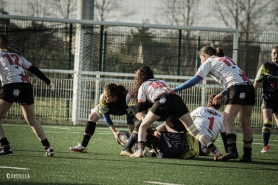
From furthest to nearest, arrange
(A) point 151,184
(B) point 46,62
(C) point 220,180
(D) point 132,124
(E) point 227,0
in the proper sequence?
(E) point 227,0 < (B) point 46,62 < (D) point 132,124 < (C) point 220,180 < (A) point 151,184

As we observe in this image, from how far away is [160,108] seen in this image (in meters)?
8.99

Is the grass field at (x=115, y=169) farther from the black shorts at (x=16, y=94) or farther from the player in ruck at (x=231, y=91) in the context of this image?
the black shorts at (x=16, y=94)

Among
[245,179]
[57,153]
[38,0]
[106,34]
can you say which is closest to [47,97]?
[106,34]

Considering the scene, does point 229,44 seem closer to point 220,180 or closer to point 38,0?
point 38,0

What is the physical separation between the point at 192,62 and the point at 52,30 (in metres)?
4.41

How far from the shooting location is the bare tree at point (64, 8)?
21906 millimetres

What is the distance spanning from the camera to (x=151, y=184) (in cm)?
664

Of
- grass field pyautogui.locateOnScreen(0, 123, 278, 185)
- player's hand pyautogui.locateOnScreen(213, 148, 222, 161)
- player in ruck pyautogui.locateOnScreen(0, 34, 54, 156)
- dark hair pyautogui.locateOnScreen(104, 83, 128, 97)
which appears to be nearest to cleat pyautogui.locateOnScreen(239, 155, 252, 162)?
grass field pyautogui.locateOnScreen(0, 123, 278, 185)

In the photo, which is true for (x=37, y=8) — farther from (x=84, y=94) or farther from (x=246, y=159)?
(x=246, y=159)

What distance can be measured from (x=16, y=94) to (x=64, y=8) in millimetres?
13781

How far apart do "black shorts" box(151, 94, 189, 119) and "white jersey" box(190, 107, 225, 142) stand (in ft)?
3.52

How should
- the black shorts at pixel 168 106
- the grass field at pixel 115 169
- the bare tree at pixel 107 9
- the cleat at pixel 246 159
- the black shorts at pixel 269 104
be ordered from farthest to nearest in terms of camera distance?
the bare tree at pixel 107 9 < the black shorts at pixel 269 104 < the cleat at pixel 246 159 < the black shorts at pixel 168 106 < the grass field at pixel 115 169

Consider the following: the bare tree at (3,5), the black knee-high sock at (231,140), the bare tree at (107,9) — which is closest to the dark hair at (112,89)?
the black knee-high sock at (231,140)

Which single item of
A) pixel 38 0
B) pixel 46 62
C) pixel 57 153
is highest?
pixel 38 0
